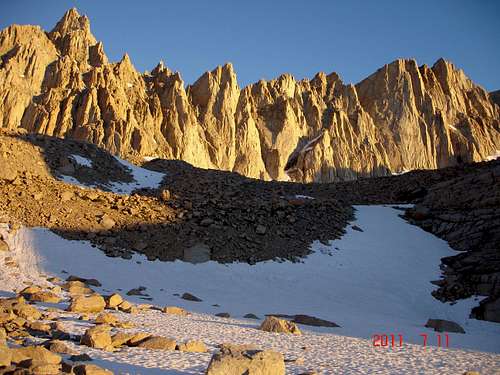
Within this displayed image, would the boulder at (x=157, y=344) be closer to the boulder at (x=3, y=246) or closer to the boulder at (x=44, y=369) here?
the boulder at (x=44, y=369)

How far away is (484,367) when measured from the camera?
418 inches

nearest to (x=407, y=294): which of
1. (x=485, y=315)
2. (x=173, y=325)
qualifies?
(x=485, y=315)

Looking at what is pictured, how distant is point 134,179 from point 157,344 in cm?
2380

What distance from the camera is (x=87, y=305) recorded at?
42.4 ft

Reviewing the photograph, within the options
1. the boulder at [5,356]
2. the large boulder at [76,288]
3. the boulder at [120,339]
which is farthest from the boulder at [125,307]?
the boulder at [5,356]

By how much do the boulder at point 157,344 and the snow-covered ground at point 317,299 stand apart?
1.49ft

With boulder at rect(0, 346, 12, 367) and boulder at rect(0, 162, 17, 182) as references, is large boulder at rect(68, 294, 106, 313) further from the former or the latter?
boulder at rect(0, 162, 17, 182)

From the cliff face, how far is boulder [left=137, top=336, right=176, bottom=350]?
66578 millimetres

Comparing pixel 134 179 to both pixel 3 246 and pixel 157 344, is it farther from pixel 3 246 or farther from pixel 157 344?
pixel 157 344

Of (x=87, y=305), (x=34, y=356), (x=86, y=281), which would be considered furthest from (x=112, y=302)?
(x=34, y=356)

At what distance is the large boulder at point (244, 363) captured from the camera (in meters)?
7.23

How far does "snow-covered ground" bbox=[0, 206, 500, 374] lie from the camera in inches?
403

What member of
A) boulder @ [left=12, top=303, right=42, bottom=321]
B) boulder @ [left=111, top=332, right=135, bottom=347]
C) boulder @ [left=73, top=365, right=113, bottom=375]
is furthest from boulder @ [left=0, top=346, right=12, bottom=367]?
boulder @ [left=12, top=303, right=42, bottom=321]

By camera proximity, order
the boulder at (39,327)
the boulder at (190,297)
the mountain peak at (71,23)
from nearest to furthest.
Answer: the boulder at (39,327) → the boulder at (190,297) → the mountain peak at (71,23)
